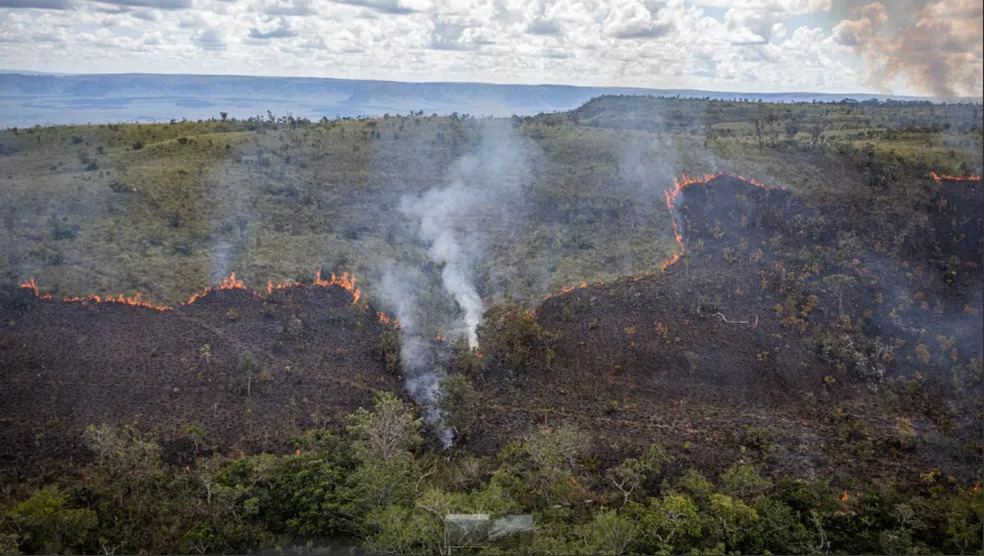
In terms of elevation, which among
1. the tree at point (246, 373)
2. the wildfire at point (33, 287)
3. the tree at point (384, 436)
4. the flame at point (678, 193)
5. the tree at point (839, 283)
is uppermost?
the flame at point (678, 193)

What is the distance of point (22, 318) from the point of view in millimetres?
26234

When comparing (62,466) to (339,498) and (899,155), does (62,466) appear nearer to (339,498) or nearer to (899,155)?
(339,498)

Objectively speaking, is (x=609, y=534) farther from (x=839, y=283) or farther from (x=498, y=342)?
(x=839, y=283)

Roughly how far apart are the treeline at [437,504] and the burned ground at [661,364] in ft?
6.84

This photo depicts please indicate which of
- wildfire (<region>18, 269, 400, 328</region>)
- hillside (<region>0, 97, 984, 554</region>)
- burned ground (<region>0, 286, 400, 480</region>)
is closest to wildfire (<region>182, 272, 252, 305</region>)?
wildfire (<region>18, 269, 400, 328</region>)

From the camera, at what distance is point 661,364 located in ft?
86.4

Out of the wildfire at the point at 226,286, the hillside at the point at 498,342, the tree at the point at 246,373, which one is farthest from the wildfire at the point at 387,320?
the tree at the point at 246,373

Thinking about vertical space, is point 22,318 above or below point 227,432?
above

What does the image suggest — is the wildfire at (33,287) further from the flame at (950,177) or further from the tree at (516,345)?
the flame at (950,177)

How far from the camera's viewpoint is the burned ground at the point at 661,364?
21.4m

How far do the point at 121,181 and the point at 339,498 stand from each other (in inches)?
1251

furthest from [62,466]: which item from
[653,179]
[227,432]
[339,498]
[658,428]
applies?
[653,179]

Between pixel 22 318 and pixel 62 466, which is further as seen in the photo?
pixel 22 318

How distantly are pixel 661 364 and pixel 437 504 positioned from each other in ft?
46.7
